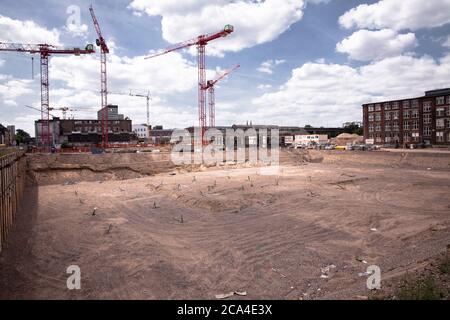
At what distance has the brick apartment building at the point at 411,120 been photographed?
218 feet

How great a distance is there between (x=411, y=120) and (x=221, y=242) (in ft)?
242

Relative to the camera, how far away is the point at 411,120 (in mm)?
72125

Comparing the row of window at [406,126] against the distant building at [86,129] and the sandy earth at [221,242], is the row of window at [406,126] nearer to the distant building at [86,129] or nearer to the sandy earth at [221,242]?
the sandy earth at [221,242]

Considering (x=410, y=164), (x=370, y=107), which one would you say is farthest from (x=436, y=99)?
(x=410, y=164)

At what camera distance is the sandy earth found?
1021 centimetres

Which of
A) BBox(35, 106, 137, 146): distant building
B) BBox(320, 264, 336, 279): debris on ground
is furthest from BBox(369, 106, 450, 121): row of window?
BBox(320, 264, 336, 279): debris on ground

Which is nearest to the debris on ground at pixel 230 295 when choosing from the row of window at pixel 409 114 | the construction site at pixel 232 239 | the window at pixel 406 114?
the construction site at pixel 232 239

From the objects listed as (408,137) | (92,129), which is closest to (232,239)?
(408,137)

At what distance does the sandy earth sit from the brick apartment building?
50223 mm

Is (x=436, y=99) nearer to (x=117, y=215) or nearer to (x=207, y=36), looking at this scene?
(x=207, y=36)

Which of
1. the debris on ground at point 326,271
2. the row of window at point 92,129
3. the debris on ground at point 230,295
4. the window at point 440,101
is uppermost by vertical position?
the window at point 440,101

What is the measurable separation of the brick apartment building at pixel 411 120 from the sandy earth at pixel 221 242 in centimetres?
5022
